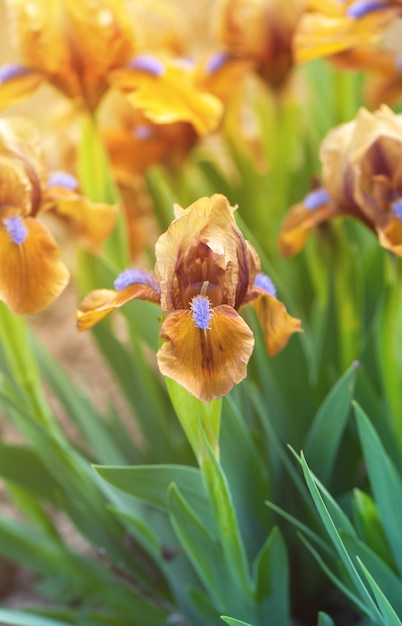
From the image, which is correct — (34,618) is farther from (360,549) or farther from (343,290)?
(343,290)

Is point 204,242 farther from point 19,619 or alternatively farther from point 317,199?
point 19,619

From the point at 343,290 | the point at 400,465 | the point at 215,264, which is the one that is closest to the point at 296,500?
the point at 400,465

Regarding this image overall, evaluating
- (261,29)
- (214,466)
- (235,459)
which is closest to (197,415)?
(214,466)

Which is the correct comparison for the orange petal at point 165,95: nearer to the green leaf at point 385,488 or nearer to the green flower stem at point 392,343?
the green flower stem at point 392,343

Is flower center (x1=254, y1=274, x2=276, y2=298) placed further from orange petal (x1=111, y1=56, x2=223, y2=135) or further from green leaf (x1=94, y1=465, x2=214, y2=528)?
orange petal (x1=111, y1=56, x2=223, y2=135)

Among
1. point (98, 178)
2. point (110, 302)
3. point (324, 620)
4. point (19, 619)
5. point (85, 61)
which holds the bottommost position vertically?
point (324, 620)

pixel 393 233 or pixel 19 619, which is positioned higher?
pixel 393 233
